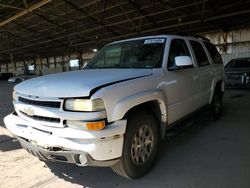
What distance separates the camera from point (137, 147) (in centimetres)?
300

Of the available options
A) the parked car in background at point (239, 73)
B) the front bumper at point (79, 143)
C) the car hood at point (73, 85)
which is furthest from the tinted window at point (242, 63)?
the front bumper at point (79, 143)

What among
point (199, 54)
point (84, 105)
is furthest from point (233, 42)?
point (84, 105)

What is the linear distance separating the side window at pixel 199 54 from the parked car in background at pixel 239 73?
8.25 metres

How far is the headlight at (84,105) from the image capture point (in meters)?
2.49

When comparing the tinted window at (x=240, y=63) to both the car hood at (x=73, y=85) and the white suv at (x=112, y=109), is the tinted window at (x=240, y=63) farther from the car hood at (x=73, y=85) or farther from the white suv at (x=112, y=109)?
the car hood at (x=73, y=85)

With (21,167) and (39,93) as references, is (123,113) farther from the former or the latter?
(21,167)

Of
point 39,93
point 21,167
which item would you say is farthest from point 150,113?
point 21,167

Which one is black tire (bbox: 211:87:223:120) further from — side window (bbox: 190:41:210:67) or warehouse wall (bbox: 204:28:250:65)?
warehouse wall (bbox: 204:28:250:65)

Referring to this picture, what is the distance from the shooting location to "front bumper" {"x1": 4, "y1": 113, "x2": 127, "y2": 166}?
246 cm

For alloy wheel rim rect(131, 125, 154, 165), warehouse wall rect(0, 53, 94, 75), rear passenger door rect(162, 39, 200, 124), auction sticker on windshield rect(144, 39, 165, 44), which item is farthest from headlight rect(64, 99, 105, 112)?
warehouse wall rect(0, 53, 94, 75)

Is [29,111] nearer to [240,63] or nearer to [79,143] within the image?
[79,143]

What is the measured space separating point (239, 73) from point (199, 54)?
8.74 metres

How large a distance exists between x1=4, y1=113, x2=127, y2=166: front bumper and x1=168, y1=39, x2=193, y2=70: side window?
149 cm

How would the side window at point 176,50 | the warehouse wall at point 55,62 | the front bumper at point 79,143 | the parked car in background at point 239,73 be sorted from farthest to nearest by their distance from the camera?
the warehouse wall at point 55,62 < the parked car in background at point 239,73 < the side window at point 176,50 < the front bumper at point 79,143
